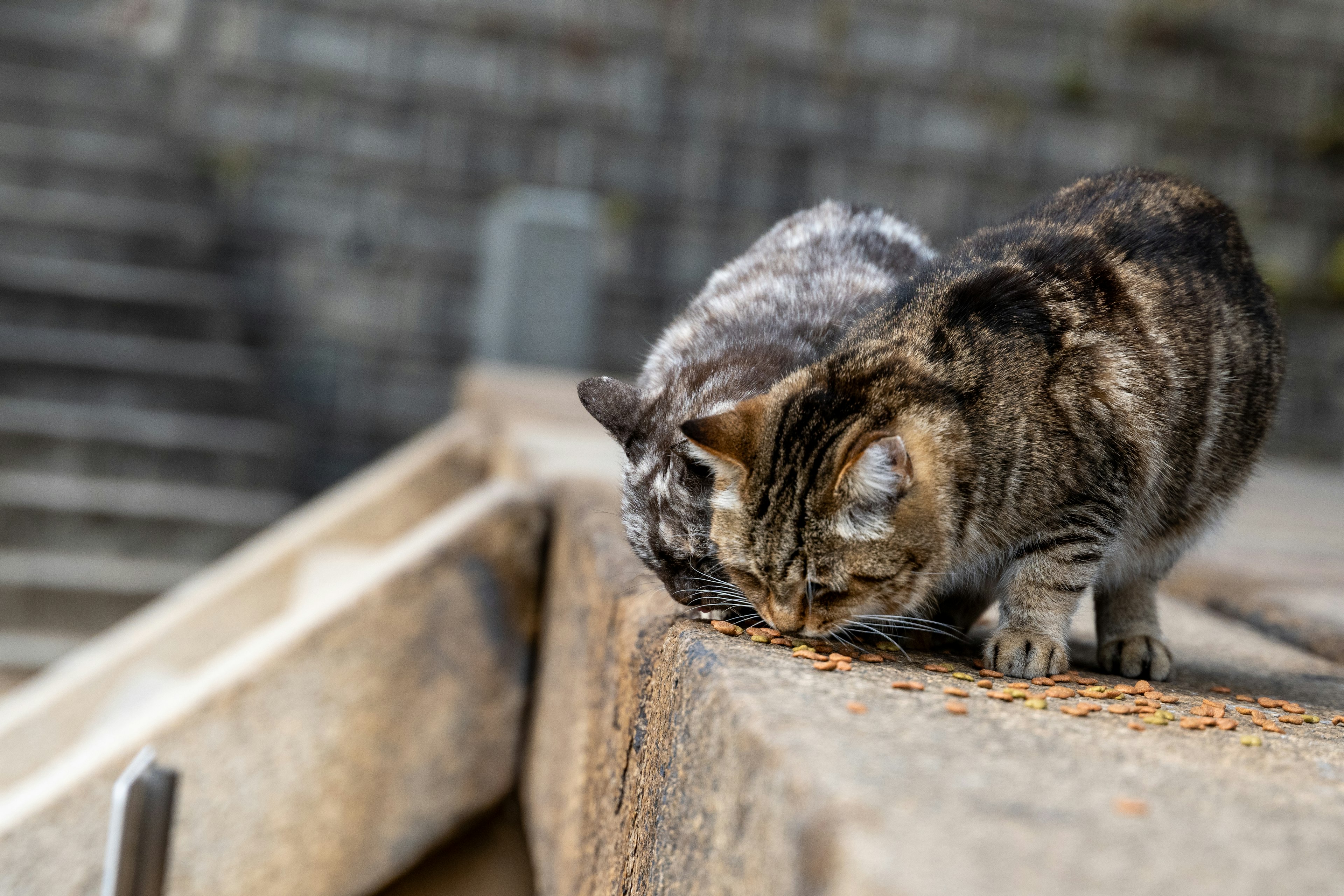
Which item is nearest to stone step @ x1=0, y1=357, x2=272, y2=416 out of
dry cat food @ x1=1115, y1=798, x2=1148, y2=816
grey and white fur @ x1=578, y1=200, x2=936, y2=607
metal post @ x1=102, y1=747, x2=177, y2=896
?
grey and white fur @ x1=578, y1=200, x2=936, y2=607

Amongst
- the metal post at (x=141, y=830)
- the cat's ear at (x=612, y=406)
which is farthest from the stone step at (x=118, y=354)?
the cat's ear at (x=612, y=406)

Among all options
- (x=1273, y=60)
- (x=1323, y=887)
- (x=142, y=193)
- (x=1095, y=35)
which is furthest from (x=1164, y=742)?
(x=1273, y=60)

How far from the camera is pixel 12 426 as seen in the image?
624cm

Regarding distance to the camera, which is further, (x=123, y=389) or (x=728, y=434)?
(x=123, y=389)

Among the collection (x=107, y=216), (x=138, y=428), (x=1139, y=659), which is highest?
(x=107, y=216)

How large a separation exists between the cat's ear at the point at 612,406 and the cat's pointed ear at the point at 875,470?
0.60m

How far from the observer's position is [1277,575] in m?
2.99

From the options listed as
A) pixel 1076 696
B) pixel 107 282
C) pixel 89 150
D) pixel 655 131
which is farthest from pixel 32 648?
pixel 1076 696

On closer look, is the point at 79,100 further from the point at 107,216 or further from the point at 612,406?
the point at 612,406

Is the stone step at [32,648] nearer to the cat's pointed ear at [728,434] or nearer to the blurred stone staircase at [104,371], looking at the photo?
the blurred stone staircase at [104,371]

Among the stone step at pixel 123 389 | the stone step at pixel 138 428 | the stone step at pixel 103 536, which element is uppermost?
the stone step at pixel 123 389

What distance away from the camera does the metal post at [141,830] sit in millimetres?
1913

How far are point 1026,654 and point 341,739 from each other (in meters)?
1.71

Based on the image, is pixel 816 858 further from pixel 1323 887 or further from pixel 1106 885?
pixel 1323 887
